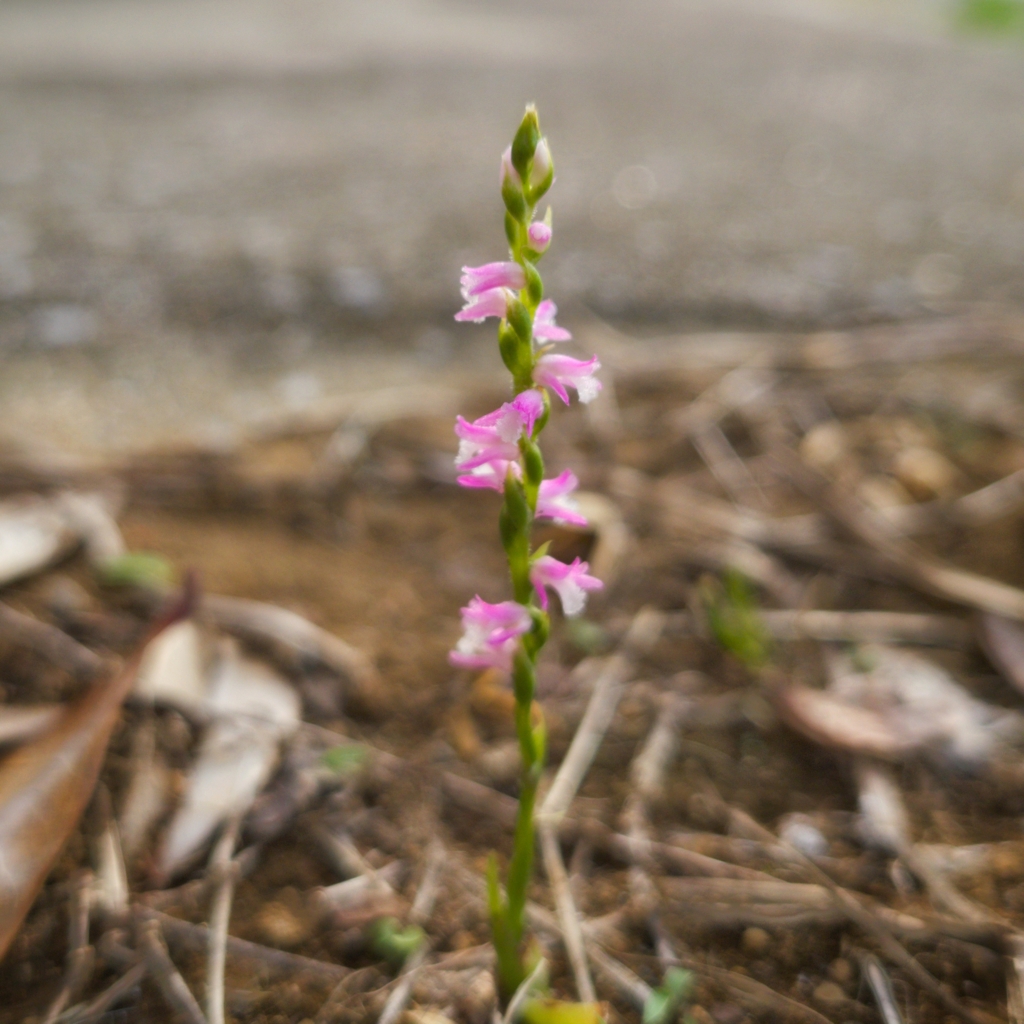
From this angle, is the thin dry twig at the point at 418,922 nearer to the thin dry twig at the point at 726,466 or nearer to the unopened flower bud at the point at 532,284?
the unopened flower bud at the point at 532,284

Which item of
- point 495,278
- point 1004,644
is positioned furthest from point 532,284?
point 1004,644

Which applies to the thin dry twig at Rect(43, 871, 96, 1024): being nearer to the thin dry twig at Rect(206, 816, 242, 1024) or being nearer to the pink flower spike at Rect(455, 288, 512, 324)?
the thin dry twig at Rect(206, 816, 242, 1024)

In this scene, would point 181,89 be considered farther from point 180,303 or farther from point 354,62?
point 180,303

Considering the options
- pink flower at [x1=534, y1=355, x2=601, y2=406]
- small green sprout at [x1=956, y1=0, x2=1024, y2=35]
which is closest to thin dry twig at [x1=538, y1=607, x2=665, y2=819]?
pink flower at [x1=534, y1=355, x2=601, y2=406]

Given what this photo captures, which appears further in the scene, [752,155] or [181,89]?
[181,89]

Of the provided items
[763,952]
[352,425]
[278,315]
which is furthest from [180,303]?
[763,952]

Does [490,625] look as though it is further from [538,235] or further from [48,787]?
[48,787]

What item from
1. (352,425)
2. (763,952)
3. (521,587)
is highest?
(521,587)
